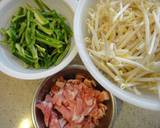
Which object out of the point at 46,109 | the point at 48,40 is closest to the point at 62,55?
the point at 48,40

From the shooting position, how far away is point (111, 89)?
3.09ft

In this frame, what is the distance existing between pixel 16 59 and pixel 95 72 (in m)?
0.32

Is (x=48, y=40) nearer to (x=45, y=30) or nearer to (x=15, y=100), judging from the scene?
(x=45, y=30)

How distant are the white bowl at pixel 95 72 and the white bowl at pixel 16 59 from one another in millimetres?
63

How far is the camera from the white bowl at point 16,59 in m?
1.05

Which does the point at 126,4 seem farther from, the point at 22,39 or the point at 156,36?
the point at 22,39

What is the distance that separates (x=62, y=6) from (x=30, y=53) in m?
0.18

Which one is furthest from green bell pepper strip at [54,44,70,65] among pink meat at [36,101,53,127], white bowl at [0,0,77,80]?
pink meat at [36,101,53,127]

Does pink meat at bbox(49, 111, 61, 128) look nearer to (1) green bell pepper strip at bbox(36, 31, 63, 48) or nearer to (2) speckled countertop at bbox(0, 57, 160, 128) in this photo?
(2) speckled countertop at bbox(0, 57, 160, 128)

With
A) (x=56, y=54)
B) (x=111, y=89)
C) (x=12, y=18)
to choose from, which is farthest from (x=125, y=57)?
(x=12, y=18)

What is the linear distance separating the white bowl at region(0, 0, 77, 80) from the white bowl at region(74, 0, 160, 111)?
6cm

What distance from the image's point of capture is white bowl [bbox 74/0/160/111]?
3.08 ft

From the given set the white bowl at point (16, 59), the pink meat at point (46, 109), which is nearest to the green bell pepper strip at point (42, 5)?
the white bowl at point (16, 59)

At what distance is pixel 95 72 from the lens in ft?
3.14
